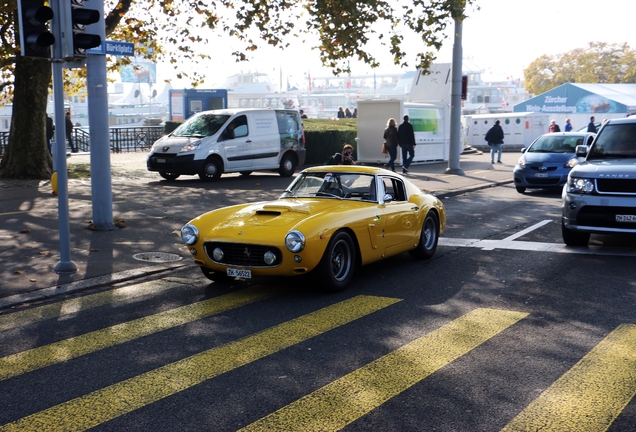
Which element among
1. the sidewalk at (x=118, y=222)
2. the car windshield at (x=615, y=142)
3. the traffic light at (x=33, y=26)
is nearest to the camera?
the traffic light at (x=33, y=26)

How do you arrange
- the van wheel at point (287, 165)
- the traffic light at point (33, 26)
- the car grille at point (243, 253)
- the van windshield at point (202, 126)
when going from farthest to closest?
the van wheel at point (287, 165) < the van windshield at point (202, 126) < the traffic light at point (33, 26) < the car grille at point (243, 253)

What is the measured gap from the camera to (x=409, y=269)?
31.3ft

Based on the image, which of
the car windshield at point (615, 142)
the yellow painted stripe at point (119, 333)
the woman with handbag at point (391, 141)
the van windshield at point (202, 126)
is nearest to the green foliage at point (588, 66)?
the woman with handbag at point (391, 141)

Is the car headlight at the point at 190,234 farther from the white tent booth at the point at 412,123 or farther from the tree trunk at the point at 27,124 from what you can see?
the white tent booth at the point at 412,123

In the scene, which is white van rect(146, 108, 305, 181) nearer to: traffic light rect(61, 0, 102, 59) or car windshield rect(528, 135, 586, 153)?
car windshield rect(528, 135, 586, 153)

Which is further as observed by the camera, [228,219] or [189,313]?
[228,219]

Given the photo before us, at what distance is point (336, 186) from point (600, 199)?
12.5 ft

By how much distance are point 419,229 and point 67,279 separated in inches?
171

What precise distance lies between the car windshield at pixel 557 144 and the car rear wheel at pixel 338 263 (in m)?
13.6

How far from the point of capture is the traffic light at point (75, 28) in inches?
344

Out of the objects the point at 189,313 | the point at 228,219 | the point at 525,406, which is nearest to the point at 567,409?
the point at 525,406

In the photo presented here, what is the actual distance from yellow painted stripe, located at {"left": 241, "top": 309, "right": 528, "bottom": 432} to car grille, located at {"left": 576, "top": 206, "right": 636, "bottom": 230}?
13.1 feet

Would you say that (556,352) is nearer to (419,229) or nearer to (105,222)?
(419,229)

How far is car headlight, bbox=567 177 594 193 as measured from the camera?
10.6 meters
